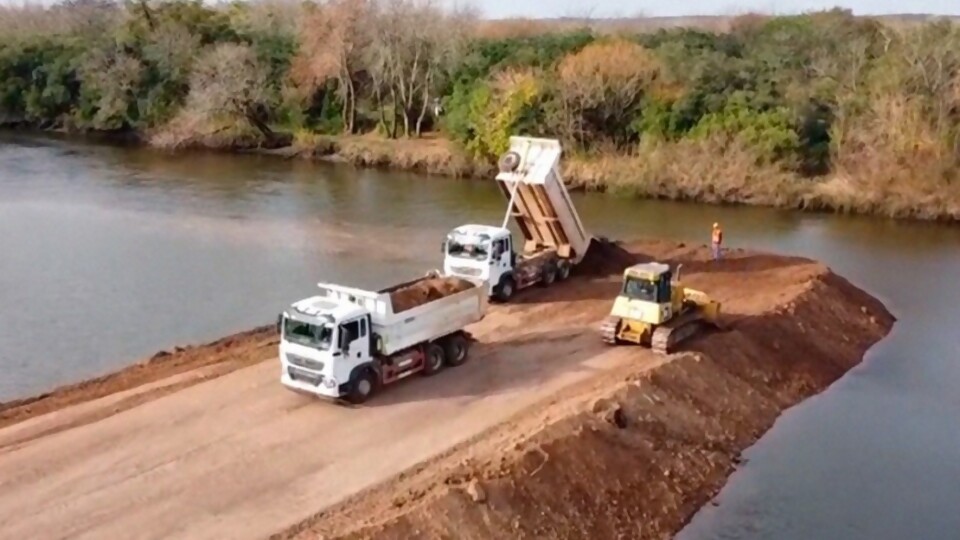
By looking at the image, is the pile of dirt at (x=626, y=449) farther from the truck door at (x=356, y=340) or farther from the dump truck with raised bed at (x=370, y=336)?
the truck door at (x=356, y=340)

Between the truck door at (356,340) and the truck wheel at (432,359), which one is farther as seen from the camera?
the truck wheel at (432,359)

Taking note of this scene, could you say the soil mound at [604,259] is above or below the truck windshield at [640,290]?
below

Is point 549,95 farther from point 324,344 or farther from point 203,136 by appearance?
point 324,344

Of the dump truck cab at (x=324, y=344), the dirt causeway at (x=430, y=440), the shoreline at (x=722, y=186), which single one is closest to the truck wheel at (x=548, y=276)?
the dirt causeway at (x=430, y=440)

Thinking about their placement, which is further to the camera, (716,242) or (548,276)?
(716,242)

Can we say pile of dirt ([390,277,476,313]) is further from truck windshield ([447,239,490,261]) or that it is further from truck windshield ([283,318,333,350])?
truck windshield ([447,239,490,261])

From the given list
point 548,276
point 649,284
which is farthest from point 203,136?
point 649,284

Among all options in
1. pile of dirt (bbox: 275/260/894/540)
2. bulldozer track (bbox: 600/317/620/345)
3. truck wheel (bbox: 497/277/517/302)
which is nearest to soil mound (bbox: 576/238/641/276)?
truck wheel (bbox: 497/277/517/302)
